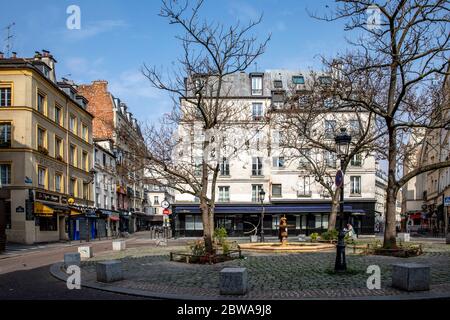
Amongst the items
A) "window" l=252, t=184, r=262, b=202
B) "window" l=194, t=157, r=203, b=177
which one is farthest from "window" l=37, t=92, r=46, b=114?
"window" l=252, t=184, r=262, b=202

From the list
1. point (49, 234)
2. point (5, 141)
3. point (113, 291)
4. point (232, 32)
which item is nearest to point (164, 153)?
point (232, 32)

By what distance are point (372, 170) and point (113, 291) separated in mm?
42384

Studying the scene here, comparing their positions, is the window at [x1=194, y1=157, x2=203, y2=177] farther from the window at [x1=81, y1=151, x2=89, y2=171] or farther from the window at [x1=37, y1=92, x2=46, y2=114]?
the window at [x1=81, y1=151, x2=89, y2=171]

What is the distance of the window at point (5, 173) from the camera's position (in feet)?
109

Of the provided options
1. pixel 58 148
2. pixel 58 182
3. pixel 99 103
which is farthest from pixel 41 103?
pixel 99 103

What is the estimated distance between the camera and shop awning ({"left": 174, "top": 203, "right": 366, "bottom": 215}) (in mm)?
47625

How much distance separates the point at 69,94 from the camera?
147 ft

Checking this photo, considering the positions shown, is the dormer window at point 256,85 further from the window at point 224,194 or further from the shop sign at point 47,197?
the shop sign at point 47,197

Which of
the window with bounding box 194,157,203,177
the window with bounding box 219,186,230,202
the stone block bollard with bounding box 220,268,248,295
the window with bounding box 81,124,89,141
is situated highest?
the window with bounding box 81,124,89,141

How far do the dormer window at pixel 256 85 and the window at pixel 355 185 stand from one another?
13.5 meters

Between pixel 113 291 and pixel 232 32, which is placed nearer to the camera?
pixel 113 291

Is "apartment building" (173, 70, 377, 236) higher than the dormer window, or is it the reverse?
the dormer window

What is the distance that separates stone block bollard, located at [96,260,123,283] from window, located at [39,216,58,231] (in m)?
26.4
